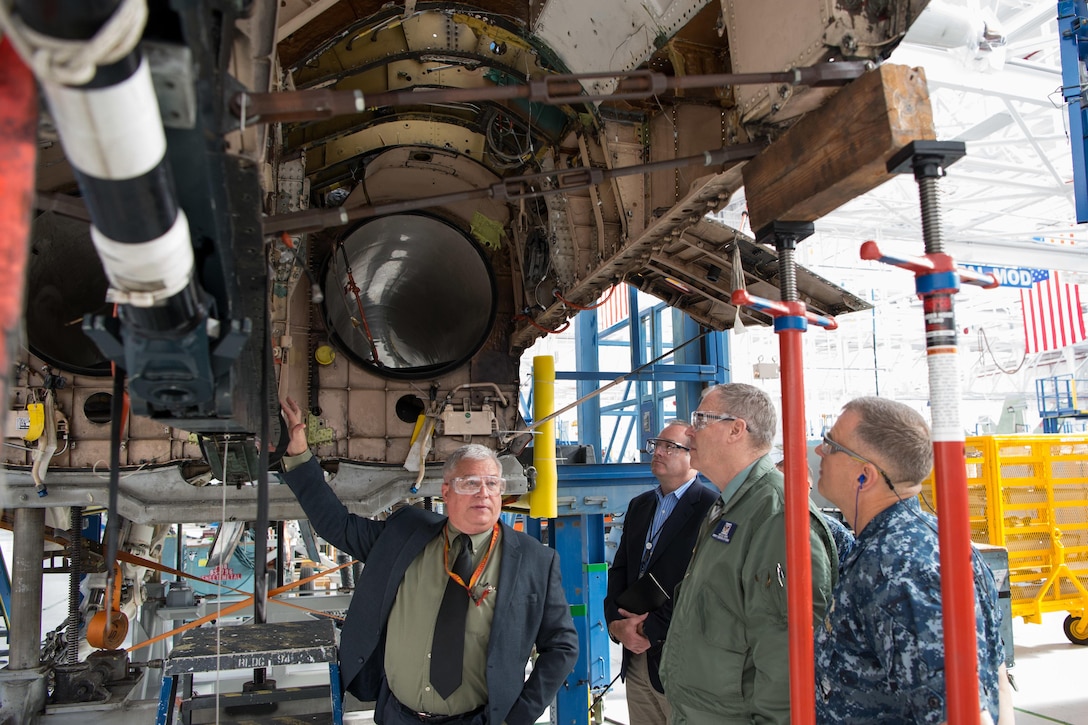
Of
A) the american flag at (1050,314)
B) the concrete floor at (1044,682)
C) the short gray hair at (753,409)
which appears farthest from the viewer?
the american flag at (1050,314)

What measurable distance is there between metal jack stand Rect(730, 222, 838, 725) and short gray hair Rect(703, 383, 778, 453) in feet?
2.77

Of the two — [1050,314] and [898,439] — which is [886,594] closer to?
[898,439]

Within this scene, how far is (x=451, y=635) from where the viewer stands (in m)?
2.86

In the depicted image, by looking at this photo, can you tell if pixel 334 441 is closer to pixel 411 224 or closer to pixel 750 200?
pixel 411 224

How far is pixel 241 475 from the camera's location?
3500mm

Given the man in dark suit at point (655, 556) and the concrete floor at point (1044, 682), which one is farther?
the concrete floor at point (1044, 682)

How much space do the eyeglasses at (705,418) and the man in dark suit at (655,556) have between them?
72 cm

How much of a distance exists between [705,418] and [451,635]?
4.06 feet

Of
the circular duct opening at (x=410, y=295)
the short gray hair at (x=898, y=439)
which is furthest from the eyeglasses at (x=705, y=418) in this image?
the circular duct opening at (x=410, y=295)

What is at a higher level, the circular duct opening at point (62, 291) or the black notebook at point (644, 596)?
the circular duct opening at point (62, 291)

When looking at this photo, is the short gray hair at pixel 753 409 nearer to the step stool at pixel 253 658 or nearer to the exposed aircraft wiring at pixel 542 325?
the step stool at pixel 253 658

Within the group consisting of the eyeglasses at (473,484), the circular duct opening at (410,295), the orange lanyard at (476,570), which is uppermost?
the circular duct opening at (410,295)

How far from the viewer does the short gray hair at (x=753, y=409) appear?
2.73 meters

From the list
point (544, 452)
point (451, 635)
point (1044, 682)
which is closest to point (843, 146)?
point (451, 635)
